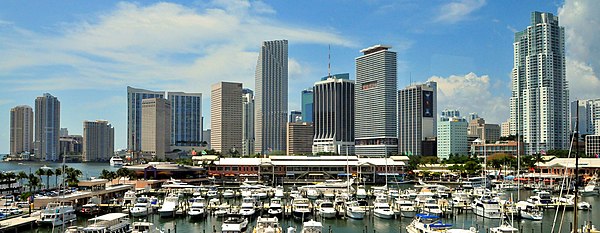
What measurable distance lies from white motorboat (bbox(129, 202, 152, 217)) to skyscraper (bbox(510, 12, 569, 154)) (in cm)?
15689

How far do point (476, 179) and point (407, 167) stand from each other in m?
25.8

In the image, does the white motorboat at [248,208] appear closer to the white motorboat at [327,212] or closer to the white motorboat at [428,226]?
the white motorboat at [327,212]

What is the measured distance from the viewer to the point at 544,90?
185 m

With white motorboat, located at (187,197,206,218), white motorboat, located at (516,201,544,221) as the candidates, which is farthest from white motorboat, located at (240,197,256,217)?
white motorboat, located at (516,201,544,221)

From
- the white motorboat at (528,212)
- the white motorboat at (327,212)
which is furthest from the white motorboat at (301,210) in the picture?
the white motorboat at (528,212)

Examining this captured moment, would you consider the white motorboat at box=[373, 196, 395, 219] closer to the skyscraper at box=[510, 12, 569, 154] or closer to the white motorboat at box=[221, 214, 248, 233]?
the white motorboat at box=[221, 214, 248, 233]

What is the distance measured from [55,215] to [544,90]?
6691 inches

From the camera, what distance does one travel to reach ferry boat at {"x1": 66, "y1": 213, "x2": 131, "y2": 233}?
132 ft

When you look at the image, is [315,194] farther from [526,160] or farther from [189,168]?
[526,160]

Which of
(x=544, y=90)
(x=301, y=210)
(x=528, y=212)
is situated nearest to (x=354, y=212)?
(x=301, y=210)

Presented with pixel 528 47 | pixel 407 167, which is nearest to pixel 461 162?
pixel 407 167

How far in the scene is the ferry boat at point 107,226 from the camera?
4014cm

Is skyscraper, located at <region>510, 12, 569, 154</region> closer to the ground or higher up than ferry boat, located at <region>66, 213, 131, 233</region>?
higher up

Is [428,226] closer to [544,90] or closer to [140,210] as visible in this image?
[140,210]
